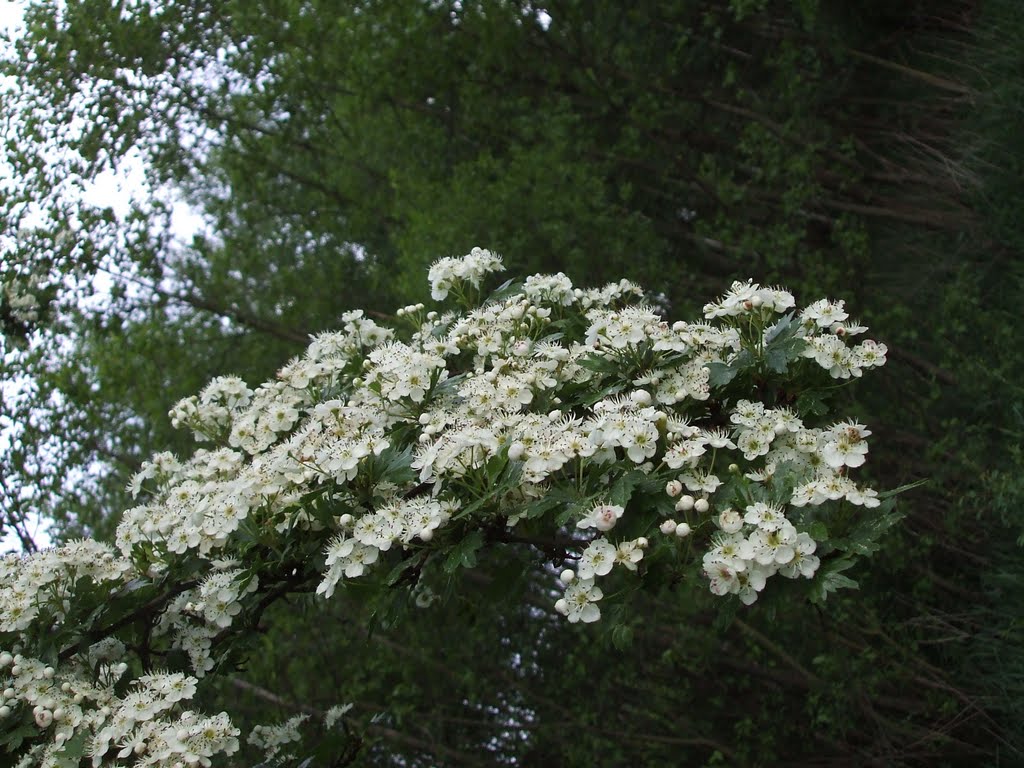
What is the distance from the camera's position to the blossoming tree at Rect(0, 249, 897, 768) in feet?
6.23

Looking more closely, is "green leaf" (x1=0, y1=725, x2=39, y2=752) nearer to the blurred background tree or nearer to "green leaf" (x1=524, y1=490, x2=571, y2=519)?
"green leaf" (x1=524, y1=490, x2=571, y2=519)

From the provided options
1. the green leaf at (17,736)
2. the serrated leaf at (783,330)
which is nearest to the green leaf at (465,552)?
the serrated leaf at (783,330)

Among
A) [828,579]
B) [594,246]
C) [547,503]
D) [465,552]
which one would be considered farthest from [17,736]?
[594,246]

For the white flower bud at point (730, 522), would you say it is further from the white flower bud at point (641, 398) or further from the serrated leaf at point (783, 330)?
the serrated leaf at point (783, 330)

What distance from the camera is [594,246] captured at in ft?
15.2

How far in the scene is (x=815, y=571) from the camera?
5.92ft

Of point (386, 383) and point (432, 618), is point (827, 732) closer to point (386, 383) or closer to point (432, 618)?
point (432, 618)

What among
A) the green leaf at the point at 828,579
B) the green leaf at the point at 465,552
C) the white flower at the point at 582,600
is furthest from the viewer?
the green leaf at the point at 465,552

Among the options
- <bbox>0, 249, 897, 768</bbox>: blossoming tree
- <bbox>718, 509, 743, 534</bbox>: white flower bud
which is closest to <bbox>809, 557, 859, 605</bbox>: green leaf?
<bbox>0, 249, 897, 768</bbox>: blossoming tree

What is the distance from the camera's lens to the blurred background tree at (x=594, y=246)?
4.37 meters

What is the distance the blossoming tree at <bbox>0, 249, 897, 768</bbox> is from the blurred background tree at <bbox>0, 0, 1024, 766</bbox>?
6.34 ft

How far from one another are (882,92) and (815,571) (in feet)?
13.4

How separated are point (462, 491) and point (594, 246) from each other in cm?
268

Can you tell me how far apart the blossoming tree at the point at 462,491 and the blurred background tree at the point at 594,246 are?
1.93 metres
